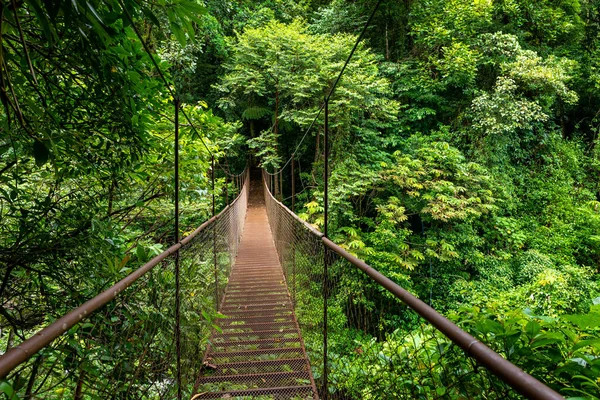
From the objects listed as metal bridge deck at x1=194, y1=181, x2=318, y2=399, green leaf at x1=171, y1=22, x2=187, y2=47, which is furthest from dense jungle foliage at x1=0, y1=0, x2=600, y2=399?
green leaf at x1=171, y1=22, x2=187, y2=47

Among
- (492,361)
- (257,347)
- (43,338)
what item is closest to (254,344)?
(257,347)

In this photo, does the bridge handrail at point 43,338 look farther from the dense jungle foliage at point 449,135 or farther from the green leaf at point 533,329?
the dense jungle foliage at point 449,135

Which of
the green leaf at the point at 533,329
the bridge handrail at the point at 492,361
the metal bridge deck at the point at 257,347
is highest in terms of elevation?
the bridge handrail at the point at 492,361

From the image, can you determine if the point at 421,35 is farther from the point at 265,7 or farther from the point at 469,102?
the point at 265,7

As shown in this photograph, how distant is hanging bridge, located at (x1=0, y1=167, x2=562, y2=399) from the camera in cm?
57

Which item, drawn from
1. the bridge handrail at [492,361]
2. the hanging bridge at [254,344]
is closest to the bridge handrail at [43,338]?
the hanging bridge at [254,344]

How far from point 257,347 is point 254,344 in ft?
0.15

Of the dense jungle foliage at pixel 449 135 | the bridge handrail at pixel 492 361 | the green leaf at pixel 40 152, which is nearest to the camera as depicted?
the bridge handrail at pixel 492 361

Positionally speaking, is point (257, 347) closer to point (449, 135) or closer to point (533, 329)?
point (533, 329)

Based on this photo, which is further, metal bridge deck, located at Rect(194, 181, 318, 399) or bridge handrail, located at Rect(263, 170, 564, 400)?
metal bridge deck, located at Rect(194, 181, 318, 399)

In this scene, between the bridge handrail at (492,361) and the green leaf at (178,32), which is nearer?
the bridge handrail at (492,361)

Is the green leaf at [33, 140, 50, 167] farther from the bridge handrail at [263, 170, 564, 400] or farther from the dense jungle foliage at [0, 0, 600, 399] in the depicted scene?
the dense jungle foliage at [0, 0, 600, 399]

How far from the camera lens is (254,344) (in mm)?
2217

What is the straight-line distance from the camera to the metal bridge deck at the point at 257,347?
1605 mm
